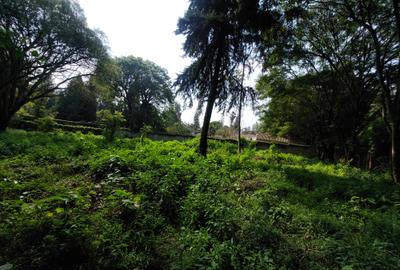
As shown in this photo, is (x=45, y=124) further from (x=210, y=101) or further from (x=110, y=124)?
(x=210, y=101)

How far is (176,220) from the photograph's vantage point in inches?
149

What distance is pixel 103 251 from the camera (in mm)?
2594

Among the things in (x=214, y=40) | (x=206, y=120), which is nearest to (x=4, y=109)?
(x=206, y=120)

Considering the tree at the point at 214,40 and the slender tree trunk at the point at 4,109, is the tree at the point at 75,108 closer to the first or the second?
the slender tree trunk at the point at 4,109

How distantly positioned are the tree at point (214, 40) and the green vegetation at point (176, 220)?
5.05 m

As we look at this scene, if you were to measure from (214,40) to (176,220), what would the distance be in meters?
7.94

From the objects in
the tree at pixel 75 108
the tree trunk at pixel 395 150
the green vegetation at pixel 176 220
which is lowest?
the green vegetation at pixel 176 220

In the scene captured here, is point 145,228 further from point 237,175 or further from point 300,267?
point 237,175

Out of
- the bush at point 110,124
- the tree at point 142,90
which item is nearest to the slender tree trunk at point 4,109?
the bush at point 110,124

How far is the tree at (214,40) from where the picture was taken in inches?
347

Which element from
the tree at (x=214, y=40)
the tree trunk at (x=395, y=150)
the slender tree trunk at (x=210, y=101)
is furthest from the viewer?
the slender tree trunk at (x=210, y=101)

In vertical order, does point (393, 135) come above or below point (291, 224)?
above

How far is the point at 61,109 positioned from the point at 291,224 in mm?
38759

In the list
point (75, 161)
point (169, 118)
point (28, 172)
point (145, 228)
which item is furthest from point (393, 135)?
point (169, 118)
